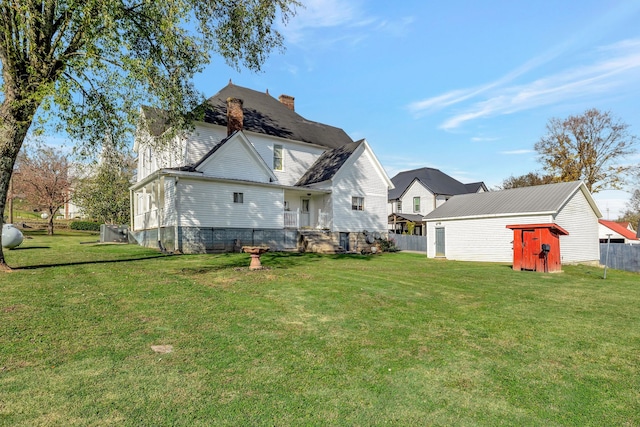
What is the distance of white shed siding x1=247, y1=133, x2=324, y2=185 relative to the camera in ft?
82.2

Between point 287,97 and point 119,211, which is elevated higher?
point 287,97

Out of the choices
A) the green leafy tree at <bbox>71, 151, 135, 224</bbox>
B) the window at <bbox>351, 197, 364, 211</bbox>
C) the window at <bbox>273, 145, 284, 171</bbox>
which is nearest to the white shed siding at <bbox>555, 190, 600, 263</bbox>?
the window at <bbox>351, 197, 364, 211</bbox>

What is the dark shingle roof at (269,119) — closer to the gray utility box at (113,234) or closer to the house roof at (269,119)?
the house roof at (269,119)

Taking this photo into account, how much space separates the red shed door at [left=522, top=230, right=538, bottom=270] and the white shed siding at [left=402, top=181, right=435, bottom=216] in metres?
28.7

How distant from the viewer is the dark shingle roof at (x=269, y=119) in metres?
24.7

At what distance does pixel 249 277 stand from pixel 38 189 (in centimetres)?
3302

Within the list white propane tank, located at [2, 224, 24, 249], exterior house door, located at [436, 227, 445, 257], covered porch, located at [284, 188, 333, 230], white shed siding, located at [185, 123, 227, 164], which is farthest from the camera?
covered porch, located at [284, 188, 333, 230]

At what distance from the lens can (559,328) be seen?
6.19 meters

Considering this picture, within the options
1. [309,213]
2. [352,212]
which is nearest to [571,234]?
[352,212]

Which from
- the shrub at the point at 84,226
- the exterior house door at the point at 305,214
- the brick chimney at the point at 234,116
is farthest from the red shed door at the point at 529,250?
the shrub at the point at 84,226

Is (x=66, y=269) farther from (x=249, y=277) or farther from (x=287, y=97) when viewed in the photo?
(x=287, y=97)

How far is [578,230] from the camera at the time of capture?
20.7m

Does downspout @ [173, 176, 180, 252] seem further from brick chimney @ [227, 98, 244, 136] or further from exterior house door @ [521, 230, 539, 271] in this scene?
exterior house door @ [521, 230, 539, 271]

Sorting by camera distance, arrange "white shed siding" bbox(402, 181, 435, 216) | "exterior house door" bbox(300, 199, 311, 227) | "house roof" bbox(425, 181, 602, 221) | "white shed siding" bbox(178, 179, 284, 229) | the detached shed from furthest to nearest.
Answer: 1. "white shed siding" bbox(402, 181, 435, 216)
2. "exterior house door" bbox(300, 199, 311, 227)
3. "house roof" bbox(425, 181, 602, 221)
4. "white shed siding" bbox(178, 179, 284, 229)
5. the detached shed
